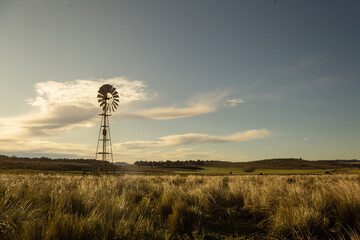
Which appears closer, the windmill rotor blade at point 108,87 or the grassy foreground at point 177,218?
the grassy foreground at point 177,218

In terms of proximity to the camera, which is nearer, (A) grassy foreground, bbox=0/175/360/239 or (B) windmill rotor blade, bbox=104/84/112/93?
(A) grassy foreground, bbox=0/175/360/239

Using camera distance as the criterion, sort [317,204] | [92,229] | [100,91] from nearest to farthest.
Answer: [92,229], [317,204], [100,91]

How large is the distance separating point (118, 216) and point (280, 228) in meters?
3.51

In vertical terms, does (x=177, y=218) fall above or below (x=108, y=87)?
below

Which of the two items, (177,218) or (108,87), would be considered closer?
(177,218)

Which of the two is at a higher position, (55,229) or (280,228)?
(55,229)

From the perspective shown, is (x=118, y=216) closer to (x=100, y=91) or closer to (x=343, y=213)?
(x=343, y=213)

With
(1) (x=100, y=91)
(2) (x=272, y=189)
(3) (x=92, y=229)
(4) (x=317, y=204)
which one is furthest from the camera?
(1) (x=100, y=91)

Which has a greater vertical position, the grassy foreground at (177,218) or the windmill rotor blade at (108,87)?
the windmill rotor blade at (108,87)

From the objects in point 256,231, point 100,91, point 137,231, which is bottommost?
point 256,231

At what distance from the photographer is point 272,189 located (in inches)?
320

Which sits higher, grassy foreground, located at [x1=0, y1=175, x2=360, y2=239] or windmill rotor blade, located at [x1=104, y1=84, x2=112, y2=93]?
windmill rotor blade, located at [x1=104, y1=84, x2=112, y2=93]

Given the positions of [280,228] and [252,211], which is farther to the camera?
[252,211]

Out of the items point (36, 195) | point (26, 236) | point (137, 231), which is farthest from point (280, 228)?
point (36, 195)
